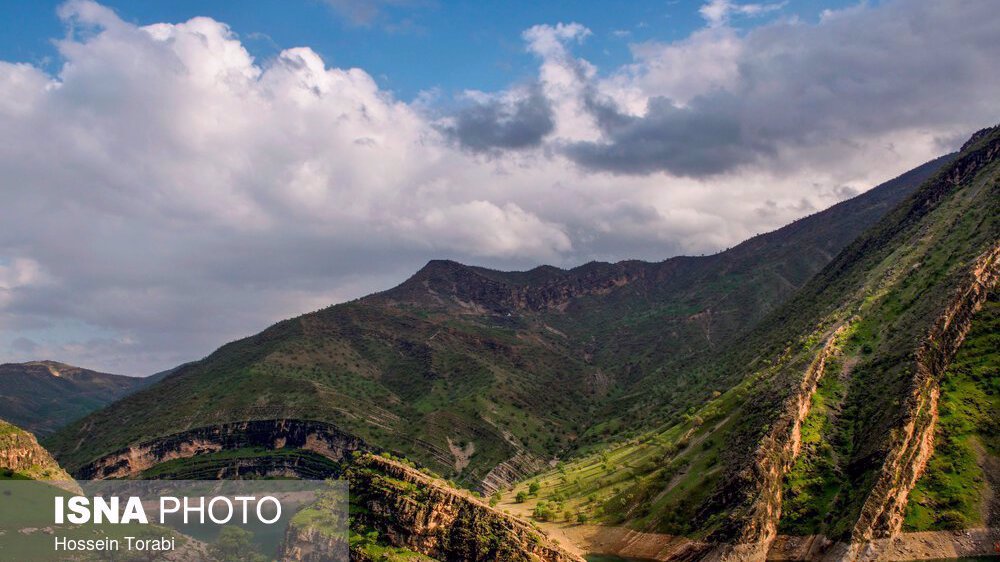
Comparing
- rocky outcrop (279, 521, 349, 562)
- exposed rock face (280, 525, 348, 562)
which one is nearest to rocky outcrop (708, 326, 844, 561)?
rocky outcrop (279, 521, 349, 562)

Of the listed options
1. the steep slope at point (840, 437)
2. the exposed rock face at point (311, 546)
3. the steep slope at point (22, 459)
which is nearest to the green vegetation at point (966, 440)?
the steep slope at point (840, 437)

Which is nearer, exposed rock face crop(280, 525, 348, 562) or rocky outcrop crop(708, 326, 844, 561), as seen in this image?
exposed rock face crop(280, 525, 348, 562)

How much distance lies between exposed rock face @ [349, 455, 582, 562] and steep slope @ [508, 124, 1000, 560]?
39.2 m

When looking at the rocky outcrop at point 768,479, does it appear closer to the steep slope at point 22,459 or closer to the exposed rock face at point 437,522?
the exposed rock face at point 437,522

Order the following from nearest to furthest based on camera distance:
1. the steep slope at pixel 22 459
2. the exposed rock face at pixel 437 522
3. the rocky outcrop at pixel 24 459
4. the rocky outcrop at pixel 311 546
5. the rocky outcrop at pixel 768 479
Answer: the exposed rock face at pixel 437 522, the rocky outcrop at pixel 311 546, the rocky outcrop at pixel 768 479, the steep slope at pixel 22 459, the rocky outcrop at pixel 24 459

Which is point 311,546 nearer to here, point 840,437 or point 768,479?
point 768,479

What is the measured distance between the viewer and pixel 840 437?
14812 centimetres

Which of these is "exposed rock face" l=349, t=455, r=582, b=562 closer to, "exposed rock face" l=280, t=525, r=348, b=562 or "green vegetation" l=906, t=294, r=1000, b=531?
"exposed rock face" l=280, t=525, r=348, b=562

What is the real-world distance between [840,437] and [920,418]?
16.9 m

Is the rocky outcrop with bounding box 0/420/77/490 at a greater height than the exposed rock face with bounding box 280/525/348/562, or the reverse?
the rocky outcrop with bounding box 0/420/77/490

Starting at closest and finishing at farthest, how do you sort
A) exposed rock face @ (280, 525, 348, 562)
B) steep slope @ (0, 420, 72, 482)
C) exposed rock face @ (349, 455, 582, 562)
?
1. exposed rock face @ (349, 455, 582, 562)
2. exposed rock face @ (280, 525, 348, 562)
3. steep slope @ (0, 420, 72, 482)

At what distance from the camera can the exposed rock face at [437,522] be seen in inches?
4518

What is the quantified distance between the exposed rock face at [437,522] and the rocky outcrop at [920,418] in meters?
51.8

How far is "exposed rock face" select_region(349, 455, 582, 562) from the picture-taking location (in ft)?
376
